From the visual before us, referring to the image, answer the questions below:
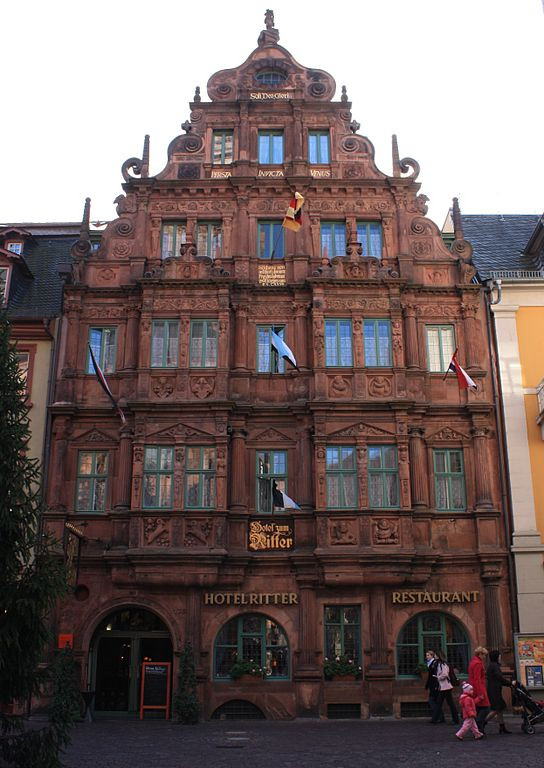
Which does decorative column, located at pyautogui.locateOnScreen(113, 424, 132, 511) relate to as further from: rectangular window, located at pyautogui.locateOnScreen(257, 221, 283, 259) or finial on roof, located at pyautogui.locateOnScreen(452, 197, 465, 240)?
finial on roof, located at pyautogui.locateOnScreen(452, 197, 465, 240)

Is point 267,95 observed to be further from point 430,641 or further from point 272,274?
point 430,641

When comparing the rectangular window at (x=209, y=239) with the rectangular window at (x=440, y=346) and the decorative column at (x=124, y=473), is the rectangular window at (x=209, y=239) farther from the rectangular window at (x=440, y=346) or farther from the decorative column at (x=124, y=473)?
the rectangular window at (x=440, y=346)

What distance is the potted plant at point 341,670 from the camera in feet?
78.3

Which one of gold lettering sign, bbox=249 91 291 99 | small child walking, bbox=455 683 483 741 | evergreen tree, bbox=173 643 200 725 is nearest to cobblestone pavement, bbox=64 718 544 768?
small child walking, bbox=455 683 483 741

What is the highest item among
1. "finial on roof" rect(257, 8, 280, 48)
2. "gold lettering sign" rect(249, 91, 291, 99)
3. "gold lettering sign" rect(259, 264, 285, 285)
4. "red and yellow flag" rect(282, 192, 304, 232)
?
"finial on roof" rect(257, 8, 280, 48)

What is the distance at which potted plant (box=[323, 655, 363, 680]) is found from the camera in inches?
A: 940

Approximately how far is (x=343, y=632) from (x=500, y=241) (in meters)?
14.2

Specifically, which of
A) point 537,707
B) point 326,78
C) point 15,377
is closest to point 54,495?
point 15,377

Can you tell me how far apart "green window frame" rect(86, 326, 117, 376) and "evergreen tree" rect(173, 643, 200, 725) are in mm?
8701

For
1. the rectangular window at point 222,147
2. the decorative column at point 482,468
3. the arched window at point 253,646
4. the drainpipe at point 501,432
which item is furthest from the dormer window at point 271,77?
the arched window at point 253,646

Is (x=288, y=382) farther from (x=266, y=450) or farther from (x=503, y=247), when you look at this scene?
(x=503, y=247)

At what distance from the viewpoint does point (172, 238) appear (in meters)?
28.3

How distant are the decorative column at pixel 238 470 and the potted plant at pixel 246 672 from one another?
4.18 meters

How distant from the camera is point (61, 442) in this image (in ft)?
84.7
